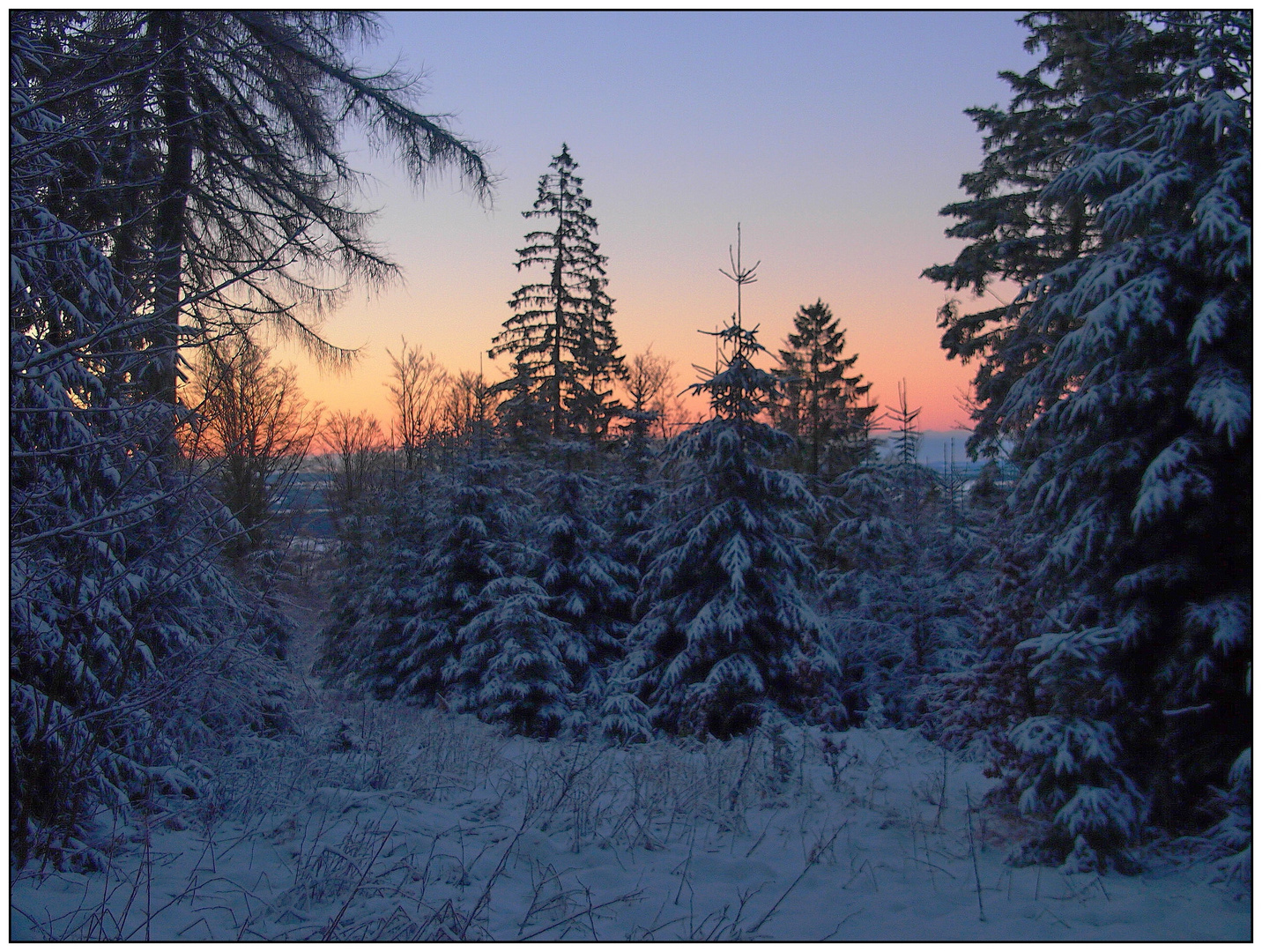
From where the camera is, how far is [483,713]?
43.3 ft

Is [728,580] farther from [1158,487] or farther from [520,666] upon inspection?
[1158,487]

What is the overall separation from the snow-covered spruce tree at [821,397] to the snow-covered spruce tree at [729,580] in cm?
1489

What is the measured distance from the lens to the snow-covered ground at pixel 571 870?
376cm

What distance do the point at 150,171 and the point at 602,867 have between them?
337 inches

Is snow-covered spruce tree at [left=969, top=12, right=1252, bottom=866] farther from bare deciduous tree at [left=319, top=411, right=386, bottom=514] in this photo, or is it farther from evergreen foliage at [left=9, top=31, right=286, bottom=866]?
bare deciduous tree at [left=319, top=411, right=386, bottom=514]

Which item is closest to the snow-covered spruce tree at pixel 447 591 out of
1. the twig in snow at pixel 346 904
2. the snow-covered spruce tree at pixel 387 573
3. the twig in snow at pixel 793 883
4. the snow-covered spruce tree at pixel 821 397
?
the snow-covered spruce tree at pixel 387 573

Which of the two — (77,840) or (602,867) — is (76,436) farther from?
(602,867)

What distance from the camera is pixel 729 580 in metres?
11.2

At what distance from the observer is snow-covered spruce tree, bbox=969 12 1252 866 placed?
4.73 metres

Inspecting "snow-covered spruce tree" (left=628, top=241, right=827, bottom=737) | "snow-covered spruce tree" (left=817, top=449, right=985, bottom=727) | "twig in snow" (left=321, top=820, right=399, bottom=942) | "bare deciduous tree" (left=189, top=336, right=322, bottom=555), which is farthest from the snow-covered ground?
"snow-covered spruce tree" (left=817, top=449, right=985, bottom=727)

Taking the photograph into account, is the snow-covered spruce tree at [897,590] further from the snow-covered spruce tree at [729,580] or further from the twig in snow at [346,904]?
the twig in snow at [346,904]

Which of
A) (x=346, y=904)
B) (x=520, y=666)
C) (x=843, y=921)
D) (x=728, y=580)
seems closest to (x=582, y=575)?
(x=520, y=666)

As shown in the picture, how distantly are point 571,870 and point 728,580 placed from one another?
701 cm

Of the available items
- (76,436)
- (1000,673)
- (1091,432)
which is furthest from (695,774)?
(76,436)
